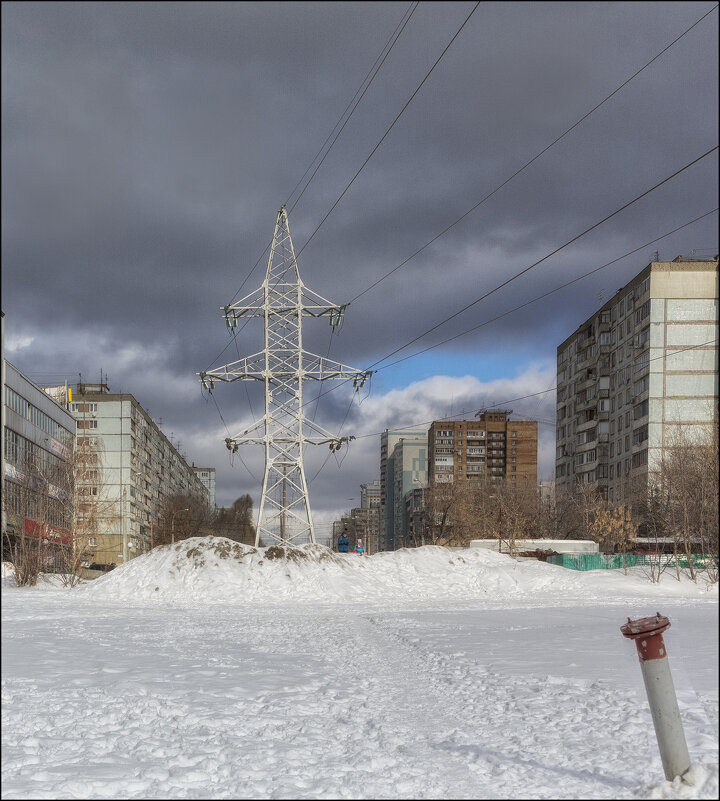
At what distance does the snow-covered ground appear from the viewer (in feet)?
18.4

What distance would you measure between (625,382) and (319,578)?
61993 millimetres

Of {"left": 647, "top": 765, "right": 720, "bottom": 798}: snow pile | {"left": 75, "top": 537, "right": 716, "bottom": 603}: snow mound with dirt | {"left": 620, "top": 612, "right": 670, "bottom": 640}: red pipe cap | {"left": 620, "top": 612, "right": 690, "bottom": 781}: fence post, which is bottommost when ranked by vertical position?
{"left": 75, "top": 537, "right": 716, "bottom": 603}: snow mound with dirt

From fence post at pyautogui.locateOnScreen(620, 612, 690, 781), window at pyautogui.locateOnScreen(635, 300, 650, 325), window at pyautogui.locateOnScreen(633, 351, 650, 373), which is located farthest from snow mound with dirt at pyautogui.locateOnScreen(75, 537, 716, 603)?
window at pyautogui.locateOnScreen(635, 300, 650, 325)

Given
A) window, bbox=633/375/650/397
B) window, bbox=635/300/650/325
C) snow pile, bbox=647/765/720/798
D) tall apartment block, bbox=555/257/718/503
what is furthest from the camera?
window, bbox=633/375/650/397

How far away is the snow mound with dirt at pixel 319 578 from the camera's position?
31.7 metres

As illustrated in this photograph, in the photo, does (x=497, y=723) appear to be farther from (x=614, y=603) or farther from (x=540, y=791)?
(x=614, y=603)

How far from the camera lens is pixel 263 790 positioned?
18.6ft

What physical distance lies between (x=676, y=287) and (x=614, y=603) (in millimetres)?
52921

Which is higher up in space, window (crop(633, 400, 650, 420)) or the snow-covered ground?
window (crop(633, 400, 650, 420))

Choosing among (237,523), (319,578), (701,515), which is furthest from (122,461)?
(701,515)

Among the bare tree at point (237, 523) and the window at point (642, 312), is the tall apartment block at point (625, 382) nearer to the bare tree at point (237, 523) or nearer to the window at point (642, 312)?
the window at point (642, 312)

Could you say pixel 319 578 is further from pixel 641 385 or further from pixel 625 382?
pixel 625 382

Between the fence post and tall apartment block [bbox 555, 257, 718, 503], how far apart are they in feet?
185

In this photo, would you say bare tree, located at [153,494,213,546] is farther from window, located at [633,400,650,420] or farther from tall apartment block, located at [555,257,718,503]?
window, located at [633,400,650,420]
